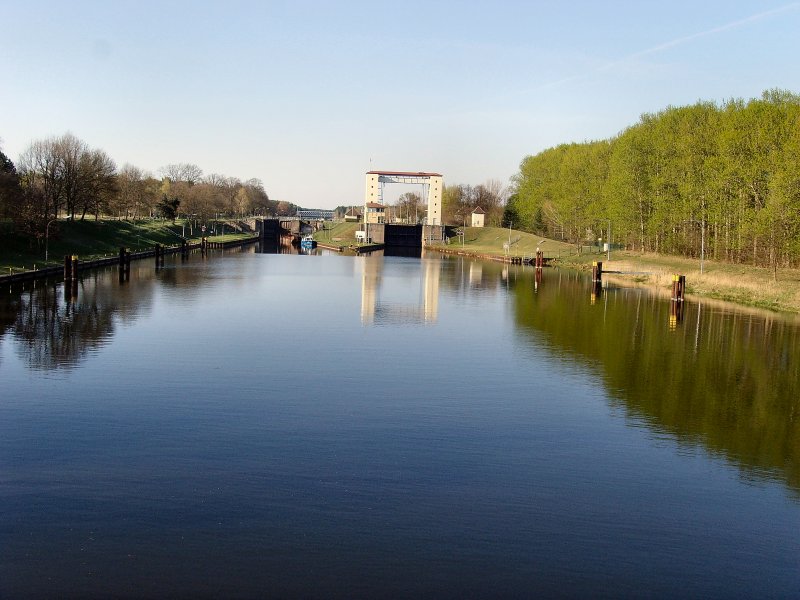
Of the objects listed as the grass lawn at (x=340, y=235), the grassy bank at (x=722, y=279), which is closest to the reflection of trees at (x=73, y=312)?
the grassy bank at (x=722, y=279)

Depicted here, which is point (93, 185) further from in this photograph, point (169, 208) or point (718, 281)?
point (718, 281)

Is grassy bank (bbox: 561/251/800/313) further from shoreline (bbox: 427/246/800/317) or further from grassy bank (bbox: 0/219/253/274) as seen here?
grassy bank (bbox: 0/219/253/274)

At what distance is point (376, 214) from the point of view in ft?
377

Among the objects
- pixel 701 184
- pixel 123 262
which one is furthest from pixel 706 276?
pixel 123 262

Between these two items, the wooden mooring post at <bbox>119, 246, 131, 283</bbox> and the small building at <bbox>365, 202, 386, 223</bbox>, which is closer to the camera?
the wooden mooring post at <bbox>119, 246, 131, 283</bbox>

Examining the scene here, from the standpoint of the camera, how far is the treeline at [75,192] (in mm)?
48719

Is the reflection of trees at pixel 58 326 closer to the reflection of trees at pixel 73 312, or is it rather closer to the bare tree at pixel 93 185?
the reflection of trees at pixel 73 312

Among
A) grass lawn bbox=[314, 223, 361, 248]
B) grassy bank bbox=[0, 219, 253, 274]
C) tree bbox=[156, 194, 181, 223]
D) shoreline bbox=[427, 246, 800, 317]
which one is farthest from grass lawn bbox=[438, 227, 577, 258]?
tree bbox=[156, 194, 181, 223]

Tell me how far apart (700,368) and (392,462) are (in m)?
12.7

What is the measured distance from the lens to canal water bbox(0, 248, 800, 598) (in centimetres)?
955

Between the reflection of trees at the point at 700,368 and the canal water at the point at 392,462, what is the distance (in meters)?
0.11

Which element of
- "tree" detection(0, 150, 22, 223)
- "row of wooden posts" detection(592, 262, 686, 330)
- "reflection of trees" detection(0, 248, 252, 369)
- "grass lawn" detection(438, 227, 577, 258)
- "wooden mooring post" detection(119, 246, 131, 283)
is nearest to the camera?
"reflection of trees" detection(0, 248, 252, 369)

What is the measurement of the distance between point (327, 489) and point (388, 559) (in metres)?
2.38

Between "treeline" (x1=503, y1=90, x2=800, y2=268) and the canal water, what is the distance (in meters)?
17.1
